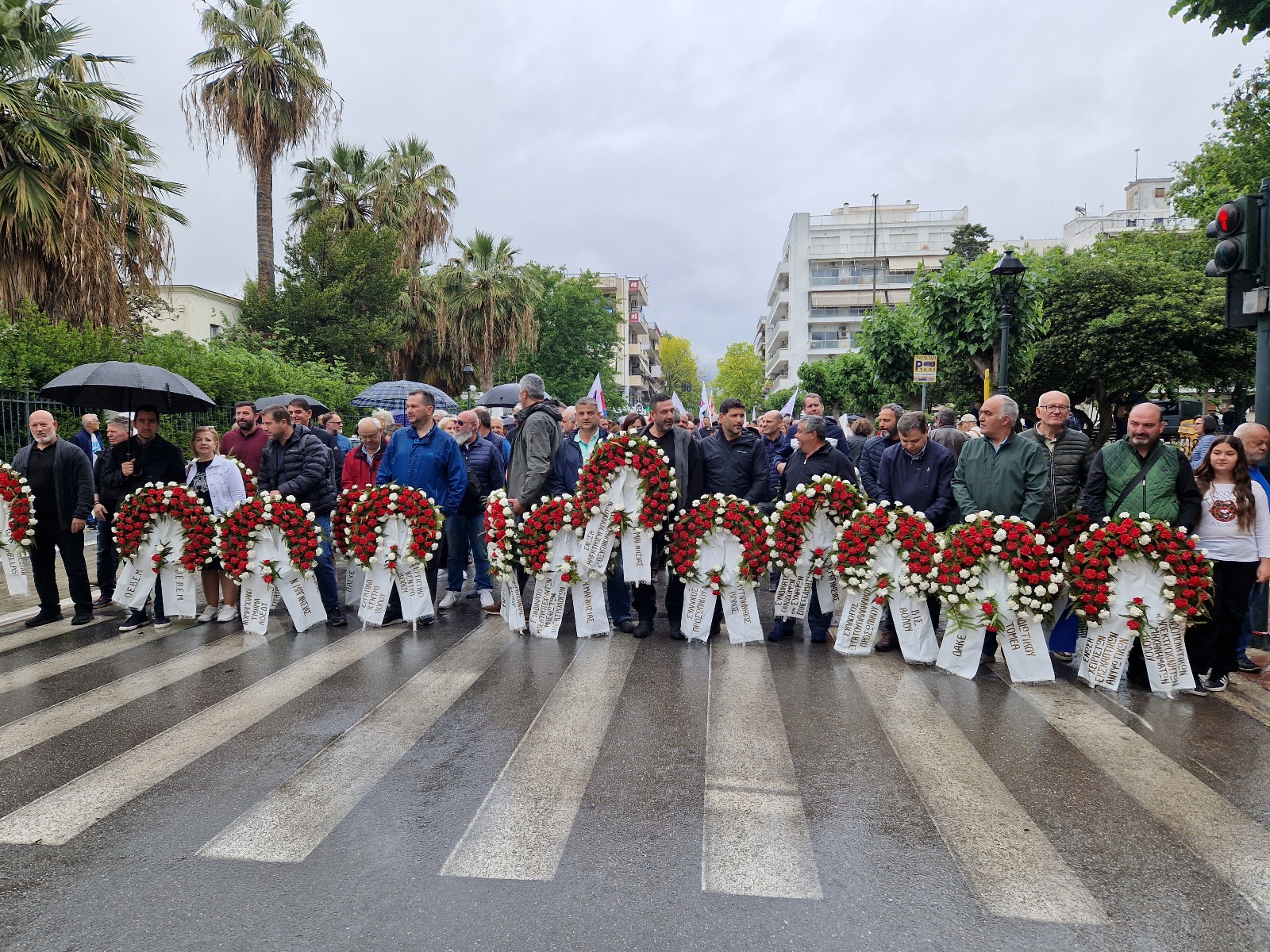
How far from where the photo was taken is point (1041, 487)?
22.3ft

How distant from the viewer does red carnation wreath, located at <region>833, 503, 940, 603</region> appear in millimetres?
6898

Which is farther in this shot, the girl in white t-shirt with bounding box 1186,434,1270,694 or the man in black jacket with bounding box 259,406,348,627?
the man in black jacket with bounding box 259,406,348,627

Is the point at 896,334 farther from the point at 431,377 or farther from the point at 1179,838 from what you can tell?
the point at 1179,838

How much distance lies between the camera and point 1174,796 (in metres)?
4.38

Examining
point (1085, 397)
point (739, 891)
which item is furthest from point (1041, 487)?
point (1085, 397)

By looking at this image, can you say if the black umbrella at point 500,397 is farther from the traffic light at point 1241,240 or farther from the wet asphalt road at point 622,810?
the traffic light at point 1241,240

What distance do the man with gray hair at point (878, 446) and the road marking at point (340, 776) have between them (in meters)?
4.98

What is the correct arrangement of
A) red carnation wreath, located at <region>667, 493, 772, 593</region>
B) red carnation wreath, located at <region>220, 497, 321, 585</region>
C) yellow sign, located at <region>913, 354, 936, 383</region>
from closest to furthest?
1. red carnation wreath, located at <region>667, 493, 772, 593</region>
2. red carnation wreath, located at <region>220, 497, 321, 585</region>
3. yellow sign, located at <region>913, 354, 936, 383</region>

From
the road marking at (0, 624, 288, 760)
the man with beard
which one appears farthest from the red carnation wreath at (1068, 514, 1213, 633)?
the man with beard

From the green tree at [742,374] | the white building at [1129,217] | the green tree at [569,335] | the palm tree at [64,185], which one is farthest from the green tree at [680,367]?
the palm tree at [64,185]

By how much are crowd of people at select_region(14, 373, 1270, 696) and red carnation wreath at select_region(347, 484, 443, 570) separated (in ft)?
1.97

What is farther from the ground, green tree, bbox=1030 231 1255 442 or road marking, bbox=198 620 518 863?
green tree, bbox=1030 231 1255 442

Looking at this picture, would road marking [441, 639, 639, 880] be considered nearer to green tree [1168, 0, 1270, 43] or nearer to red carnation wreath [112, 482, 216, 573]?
red carnation wreath [112, 482, 216, 573]

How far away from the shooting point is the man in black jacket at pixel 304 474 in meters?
8.23
